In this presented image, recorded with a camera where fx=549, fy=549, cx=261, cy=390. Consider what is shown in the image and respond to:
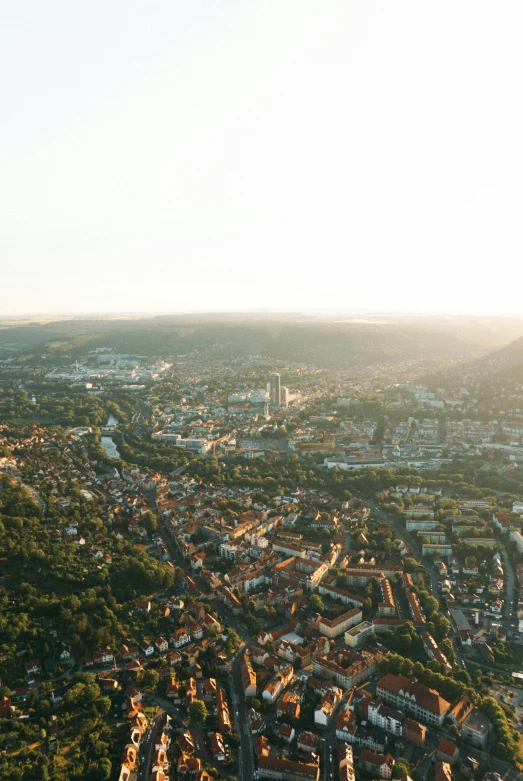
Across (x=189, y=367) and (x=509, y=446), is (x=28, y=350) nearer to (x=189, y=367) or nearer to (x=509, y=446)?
(x=189, y=367)

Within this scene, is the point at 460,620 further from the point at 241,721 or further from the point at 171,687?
the point at 171,687

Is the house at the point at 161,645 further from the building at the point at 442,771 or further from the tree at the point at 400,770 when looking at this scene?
the building at the point at 442,771

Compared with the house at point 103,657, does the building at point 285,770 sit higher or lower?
lower

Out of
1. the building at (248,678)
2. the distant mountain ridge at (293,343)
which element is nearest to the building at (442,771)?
the building at (248,678)

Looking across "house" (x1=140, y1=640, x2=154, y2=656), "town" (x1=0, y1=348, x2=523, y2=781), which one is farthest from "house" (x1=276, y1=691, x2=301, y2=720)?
"house" (x1=140, y1=640, x2=154, y2=656)

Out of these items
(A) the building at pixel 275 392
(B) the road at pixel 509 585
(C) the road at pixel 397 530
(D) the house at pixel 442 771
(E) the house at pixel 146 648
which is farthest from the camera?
(A) the building at pixel 275 392

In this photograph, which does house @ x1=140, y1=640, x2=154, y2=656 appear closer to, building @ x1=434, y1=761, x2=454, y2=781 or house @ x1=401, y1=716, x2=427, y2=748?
house @ x1=401, y1=716, x2=427, y2=748
